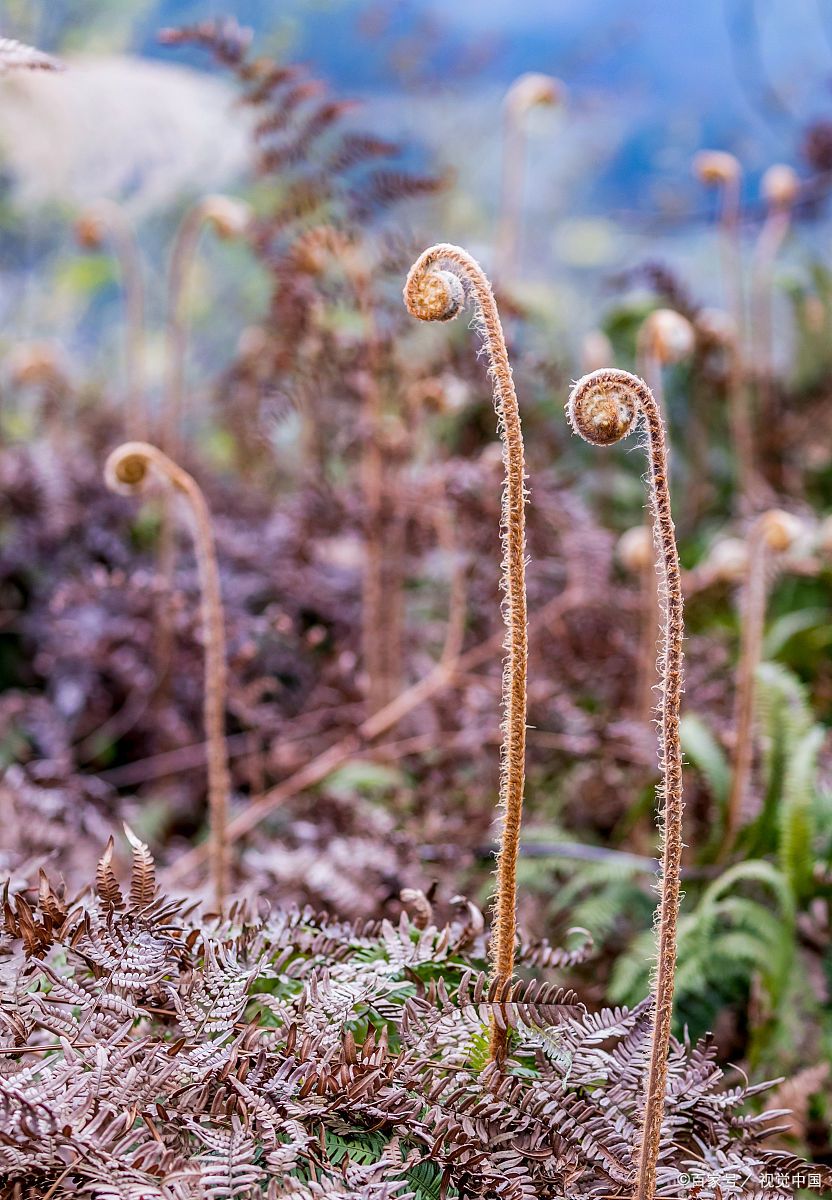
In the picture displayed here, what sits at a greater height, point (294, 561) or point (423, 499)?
point (423, 499)

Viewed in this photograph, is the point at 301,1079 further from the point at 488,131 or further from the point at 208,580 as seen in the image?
the point at 488,131

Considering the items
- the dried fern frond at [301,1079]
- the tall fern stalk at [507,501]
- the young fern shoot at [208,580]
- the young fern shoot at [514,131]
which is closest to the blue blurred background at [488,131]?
the young fern shoot at [514,131]

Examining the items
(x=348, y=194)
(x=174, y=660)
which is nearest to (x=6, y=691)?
(x=174, y=660)

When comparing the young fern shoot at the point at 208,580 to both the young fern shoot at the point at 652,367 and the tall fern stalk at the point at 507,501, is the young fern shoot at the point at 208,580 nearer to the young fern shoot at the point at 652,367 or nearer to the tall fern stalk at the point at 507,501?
the tall fern stalk at the point at 507,501

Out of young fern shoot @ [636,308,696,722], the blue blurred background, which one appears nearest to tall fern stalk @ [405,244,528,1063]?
young fern shoot @ [636,308,696,722]

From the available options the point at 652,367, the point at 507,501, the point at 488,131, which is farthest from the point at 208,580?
the point at 488,131

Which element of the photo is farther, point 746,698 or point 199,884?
point 199,884

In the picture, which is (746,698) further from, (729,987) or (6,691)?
(6,691)

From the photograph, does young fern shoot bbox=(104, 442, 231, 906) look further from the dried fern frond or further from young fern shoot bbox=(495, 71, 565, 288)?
young fern shoot bbox=(495, 71, 565, 288)
